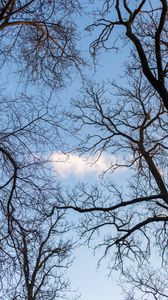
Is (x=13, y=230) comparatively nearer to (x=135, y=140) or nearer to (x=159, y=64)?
(x=159, y=64)

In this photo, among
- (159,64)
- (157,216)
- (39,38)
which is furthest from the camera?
(157,216)

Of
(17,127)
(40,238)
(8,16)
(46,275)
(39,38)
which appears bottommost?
(40,238)

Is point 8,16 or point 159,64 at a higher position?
point 8,16

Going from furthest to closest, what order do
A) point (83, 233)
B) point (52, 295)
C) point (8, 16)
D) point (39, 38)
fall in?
point (52, 295), point (83, 233), point (39, 38), point (8, 16)

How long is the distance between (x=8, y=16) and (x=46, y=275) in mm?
13463

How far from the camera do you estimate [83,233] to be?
12695 mm

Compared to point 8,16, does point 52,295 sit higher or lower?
higher

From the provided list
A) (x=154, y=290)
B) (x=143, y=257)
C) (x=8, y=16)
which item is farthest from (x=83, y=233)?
(x=8, y=16)

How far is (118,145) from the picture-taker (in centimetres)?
1392

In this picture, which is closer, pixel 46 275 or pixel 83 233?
pixel 83 233

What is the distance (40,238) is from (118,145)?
7.26 m

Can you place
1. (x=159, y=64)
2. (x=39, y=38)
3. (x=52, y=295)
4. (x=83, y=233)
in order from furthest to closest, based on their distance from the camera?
1. (x=52, y=295)
2. (x=83, y=233)
3. (x=39, y=38)
4. (x=159, y=64)

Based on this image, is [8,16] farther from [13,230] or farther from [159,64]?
[13,230]

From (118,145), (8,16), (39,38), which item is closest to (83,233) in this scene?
(118,145)
